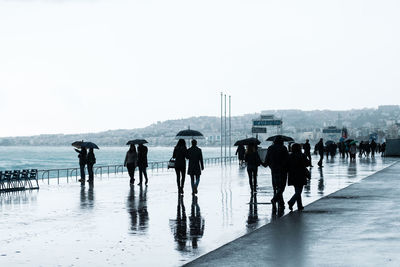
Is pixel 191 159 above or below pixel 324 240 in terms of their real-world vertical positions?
above

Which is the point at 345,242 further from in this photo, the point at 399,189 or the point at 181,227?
the point at 399,189

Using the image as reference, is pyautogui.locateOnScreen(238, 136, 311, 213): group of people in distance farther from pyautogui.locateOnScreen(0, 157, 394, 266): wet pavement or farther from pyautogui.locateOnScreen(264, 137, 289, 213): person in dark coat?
pyautogui.locateOnScreen(0, 157, 394, 266): wet pavement

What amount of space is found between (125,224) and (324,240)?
439 centimetres

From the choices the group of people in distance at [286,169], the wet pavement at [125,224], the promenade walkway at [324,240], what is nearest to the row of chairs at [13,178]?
the wet pavement at [125,224]

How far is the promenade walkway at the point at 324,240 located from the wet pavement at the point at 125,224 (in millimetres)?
536

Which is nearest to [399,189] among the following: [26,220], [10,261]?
[26,220]

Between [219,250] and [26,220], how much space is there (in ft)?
20.3

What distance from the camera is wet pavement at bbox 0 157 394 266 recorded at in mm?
10289

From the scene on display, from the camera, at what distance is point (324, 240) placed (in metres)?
11.5

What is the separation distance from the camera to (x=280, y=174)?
16.6 meters

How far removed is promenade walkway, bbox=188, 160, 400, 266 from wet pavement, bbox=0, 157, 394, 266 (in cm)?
54

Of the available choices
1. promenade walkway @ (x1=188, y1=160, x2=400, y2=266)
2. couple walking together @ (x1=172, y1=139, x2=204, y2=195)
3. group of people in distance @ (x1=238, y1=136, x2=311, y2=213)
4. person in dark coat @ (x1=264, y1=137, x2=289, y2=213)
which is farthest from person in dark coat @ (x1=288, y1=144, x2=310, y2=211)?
couple walking together @ (x1=172, y1=139, x2=204, y2=195)

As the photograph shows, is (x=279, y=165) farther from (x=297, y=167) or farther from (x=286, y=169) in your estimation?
(x=297, y=167)

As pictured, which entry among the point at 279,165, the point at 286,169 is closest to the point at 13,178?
the point at 279,165
